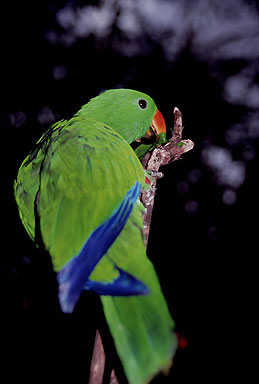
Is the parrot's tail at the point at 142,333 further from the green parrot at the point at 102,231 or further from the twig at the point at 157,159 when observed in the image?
the twig at the point at 157,159

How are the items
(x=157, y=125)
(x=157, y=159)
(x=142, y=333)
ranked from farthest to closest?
(x=157, y=125) < (x=157, y=159) < (x=142, y=333)

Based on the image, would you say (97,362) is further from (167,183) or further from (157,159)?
(167,183)

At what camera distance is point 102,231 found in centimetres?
66

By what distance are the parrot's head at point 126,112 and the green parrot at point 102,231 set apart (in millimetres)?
209

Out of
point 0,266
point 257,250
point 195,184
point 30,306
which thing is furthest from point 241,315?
point 0,266

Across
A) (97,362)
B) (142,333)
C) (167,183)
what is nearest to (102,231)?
(142,333)

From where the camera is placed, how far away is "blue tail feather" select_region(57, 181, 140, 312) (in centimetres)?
57

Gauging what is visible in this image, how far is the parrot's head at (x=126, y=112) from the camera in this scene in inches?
43.8

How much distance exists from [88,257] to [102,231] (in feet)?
0.25

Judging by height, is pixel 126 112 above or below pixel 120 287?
above

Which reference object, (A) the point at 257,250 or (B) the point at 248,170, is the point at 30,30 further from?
(A) the point at 257,250

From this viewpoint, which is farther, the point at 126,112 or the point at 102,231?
the point at 126,112

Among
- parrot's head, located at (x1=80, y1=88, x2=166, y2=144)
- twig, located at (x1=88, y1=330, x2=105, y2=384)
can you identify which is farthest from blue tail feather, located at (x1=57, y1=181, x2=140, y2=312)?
parrot's head, located at (x1=80, y1=88, x2=166, y2=144)

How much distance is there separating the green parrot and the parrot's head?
209 mm
